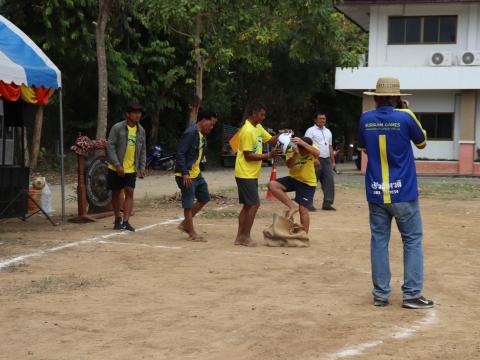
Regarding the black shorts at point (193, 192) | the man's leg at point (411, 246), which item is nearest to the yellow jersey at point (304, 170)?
the black shorts at point (193, 192)

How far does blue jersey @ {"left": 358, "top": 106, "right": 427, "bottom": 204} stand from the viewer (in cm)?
623

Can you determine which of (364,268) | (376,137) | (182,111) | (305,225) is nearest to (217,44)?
(305,225)

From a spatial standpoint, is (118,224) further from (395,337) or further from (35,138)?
(35,138)

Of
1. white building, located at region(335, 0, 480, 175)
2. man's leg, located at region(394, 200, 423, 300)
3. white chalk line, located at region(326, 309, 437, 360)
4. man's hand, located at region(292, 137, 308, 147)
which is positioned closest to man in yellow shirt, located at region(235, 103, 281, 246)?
man's hand, located at region(292, 137, 308, 147)

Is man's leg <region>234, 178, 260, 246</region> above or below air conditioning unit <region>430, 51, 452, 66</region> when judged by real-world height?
below

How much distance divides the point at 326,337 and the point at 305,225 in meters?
4.55

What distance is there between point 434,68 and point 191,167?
1869 cm

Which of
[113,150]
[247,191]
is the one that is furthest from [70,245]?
[247,191]

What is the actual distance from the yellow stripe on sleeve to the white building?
2092cm

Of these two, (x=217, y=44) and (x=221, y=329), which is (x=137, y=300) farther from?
(x=217, y=44)

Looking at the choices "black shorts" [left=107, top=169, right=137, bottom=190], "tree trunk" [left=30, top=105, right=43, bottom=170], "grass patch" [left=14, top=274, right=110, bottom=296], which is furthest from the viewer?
"tree trunk" [left=30, top=105, right=43, bottom=170]

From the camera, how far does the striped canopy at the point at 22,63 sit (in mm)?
9641

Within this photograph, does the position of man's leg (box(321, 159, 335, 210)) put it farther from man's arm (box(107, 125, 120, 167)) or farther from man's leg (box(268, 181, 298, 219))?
man's arm (box(107, 125, 120, 167))

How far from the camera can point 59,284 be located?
6906mm
